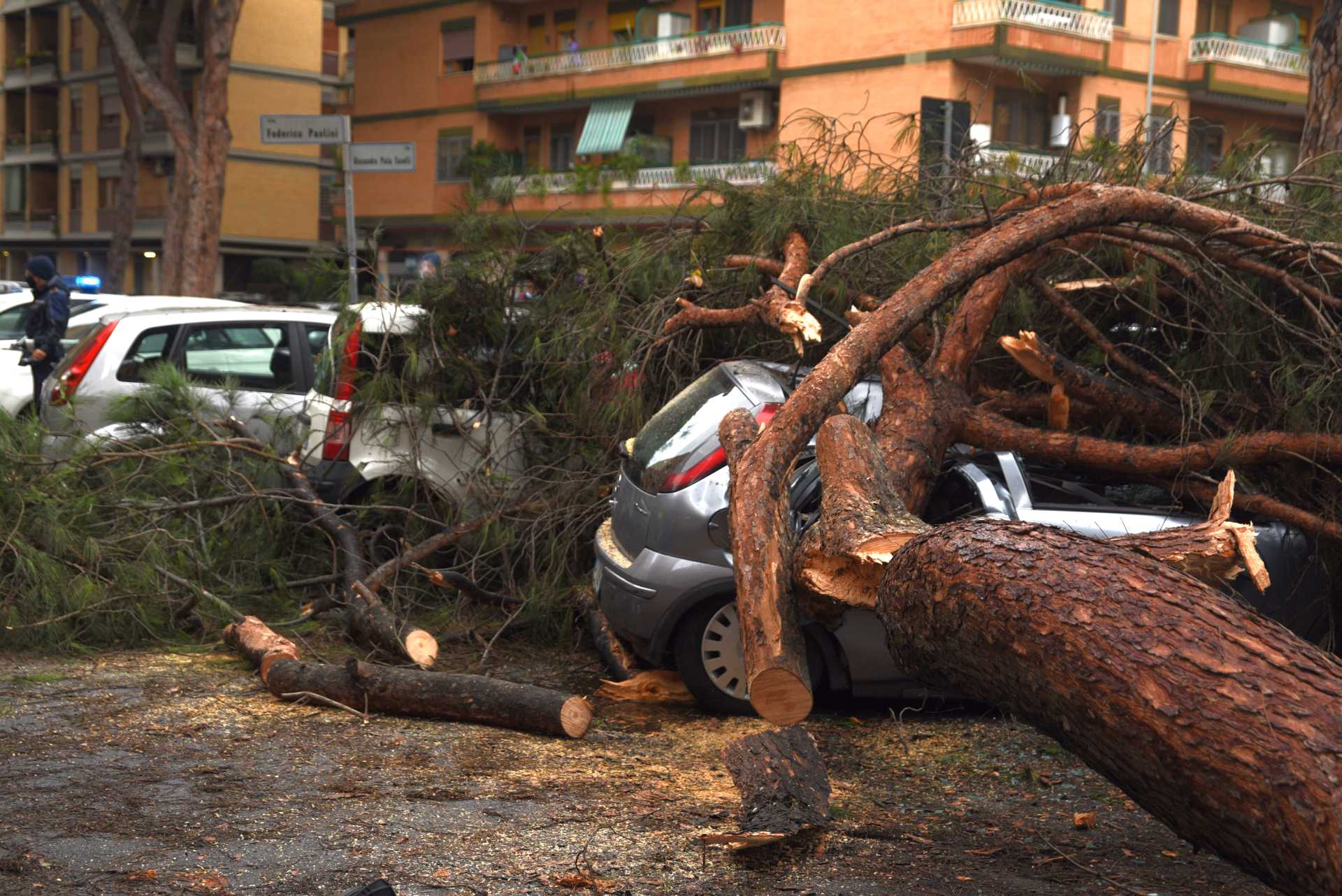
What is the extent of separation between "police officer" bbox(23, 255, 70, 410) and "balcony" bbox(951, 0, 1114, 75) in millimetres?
19253

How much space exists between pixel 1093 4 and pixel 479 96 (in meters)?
16.7

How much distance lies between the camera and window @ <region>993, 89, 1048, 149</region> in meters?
30.1

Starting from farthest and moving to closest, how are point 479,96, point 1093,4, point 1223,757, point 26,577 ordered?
point 479,96 < point 1093,4 < point 26,577 < point 1223,757

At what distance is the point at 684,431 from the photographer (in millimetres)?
6480

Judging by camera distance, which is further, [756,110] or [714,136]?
[714,136]

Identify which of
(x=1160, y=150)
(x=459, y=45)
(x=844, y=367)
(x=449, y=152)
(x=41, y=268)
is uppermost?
(x=459, y=45)

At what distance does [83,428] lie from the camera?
343 inches

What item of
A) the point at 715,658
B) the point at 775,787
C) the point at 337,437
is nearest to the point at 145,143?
the point at 337,437

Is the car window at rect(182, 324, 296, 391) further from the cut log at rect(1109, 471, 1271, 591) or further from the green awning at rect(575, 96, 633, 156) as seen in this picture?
the green awning at rect(575, 96, 633, 156)

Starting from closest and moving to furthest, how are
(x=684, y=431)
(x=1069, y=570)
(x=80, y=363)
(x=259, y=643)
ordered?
1. (x=1069, y=570)
2. (x=684, y=431)
3. (x=259, y=643)
4. (x=80, y=363)

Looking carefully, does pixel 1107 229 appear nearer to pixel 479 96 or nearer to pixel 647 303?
pixel 647 303

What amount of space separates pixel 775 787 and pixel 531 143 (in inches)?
1425

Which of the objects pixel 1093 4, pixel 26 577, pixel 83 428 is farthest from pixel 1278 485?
pixel 1093 4

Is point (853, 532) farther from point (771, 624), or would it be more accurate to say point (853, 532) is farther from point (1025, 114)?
point (1025, 114)
